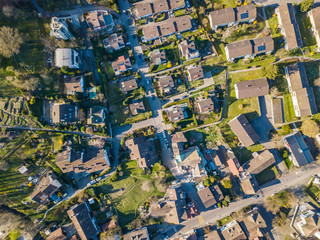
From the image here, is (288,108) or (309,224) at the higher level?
(288,108)

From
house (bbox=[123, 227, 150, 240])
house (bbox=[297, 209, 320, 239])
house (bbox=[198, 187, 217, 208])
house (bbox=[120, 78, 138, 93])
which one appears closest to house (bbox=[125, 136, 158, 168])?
house (bbox=[120, 78, 138, 93])

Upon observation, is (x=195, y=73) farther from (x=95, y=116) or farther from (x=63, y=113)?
(x=63, y=113)

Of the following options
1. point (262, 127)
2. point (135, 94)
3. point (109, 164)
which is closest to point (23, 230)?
point (109, 164)

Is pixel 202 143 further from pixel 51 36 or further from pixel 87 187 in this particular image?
pixel 51 36

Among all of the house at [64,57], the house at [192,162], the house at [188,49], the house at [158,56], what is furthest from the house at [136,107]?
the house at [64,57]

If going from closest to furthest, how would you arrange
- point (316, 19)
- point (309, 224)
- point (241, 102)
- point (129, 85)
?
point (129, 85) → point (309, 224) → point (316, 19) → point (241, 102)

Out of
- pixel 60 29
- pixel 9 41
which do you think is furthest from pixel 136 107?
pixel 9 41

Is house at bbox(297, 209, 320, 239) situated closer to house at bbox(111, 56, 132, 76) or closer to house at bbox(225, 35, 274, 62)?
house at bbox(225, 35, 274, 62)
